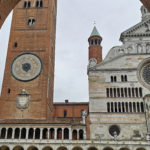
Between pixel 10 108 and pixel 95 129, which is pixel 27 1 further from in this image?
pixel 95 129

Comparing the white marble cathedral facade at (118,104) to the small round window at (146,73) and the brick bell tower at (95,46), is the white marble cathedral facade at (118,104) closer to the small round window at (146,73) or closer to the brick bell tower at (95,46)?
the small round window at (146,73)

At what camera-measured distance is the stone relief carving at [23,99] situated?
98.0 ft

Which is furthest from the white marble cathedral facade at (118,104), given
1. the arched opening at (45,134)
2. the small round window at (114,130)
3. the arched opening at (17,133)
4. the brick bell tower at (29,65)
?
the brick bell tower at (29,65)

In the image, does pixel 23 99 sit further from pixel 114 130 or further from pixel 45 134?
pixel 114 130

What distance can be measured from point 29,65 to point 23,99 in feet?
14.5

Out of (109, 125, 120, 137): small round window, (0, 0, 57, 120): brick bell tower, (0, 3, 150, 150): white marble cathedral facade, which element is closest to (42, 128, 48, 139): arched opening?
(0, 3, 150, 150): white marble cathedral facade

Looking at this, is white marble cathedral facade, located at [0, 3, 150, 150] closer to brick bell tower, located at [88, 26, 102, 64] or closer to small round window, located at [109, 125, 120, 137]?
small round window, located at [109, 125, 120, 137]

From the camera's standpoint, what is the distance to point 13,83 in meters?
31.1

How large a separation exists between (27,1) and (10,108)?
623 inches

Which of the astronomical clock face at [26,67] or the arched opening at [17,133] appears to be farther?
the astronomical clock face at [26,67]

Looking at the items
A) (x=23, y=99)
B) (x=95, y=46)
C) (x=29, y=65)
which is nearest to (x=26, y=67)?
(x=29, y=65)

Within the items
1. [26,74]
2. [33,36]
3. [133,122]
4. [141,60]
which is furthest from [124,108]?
[33,36]

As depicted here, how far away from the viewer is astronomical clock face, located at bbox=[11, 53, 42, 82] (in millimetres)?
31375

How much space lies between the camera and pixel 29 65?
32.0m
